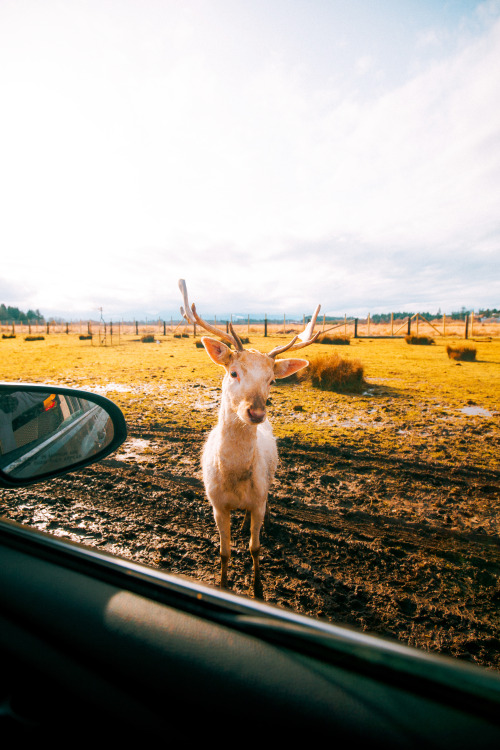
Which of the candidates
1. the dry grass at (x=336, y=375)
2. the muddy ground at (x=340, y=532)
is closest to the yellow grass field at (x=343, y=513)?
the muddy ground at (x=340, y=532)

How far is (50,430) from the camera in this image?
2438mm

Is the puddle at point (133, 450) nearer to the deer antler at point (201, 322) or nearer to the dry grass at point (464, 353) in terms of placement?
the deer antler at point (201, 322)

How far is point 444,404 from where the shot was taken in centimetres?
874

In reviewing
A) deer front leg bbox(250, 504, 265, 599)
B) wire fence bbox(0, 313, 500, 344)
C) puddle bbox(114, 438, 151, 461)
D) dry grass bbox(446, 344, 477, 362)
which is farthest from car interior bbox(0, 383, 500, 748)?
dry grass bbox(446, 344, 477, 362)

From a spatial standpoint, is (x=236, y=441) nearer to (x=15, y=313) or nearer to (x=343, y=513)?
(x=343, y=513)

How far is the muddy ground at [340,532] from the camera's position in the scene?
8.76ft

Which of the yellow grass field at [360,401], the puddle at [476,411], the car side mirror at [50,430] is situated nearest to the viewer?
the car side mirror at [50,430]

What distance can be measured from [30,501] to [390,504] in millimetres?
4344

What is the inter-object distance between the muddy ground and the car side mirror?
1.22 meters

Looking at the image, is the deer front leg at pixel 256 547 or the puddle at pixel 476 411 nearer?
the deer front leg at pixel 256 547

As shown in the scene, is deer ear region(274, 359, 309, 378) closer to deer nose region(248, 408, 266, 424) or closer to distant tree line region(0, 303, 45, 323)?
deer nose region(248, 408, 266, 424)

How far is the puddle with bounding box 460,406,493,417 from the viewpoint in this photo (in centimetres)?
791

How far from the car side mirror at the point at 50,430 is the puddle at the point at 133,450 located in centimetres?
274

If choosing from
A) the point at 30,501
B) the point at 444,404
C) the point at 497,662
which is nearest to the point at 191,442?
the point at 30,501
